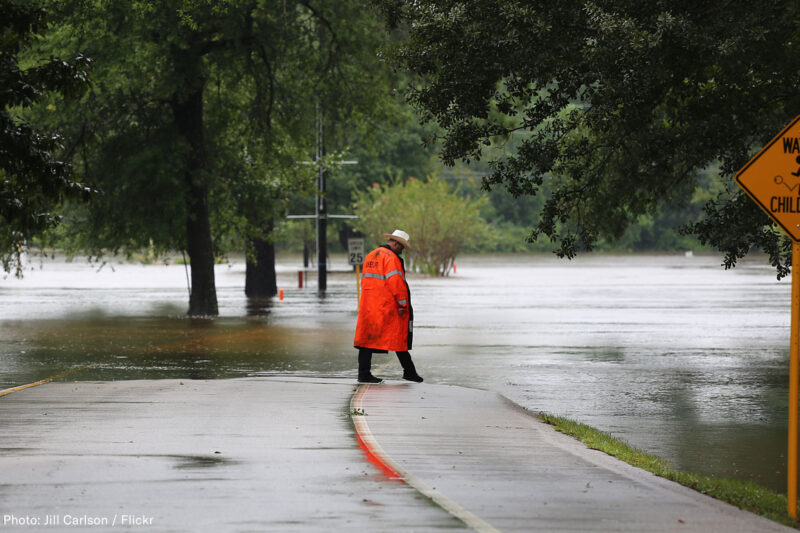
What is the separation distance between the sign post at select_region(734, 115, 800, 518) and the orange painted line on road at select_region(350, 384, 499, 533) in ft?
7.49

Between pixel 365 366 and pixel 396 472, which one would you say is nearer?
pixel 396 472

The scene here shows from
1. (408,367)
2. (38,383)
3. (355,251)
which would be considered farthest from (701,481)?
(355,251)

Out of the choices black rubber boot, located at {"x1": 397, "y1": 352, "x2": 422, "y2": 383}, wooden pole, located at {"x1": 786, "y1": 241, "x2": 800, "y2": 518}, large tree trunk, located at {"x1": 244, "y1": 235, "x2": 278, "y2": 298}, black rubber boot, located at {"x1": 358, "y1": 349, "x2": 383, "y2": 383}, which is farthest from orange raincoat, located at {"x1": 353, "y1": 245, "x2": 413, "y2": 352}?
large tree trunk, located at {"x1": 244, "y1": 235, "x2": 278, "y2": 298}

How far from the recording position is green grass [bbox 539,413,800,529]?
780cm

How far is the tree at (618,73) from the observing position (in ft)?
38.8

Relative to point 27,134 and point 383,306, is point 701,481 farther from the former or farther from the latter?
point 27,134

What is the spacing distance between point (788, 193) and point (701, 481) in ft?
7.47

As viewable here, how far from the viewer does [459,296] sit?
39031mm

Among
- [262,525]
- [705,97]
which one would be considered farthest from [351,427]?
[705,97]

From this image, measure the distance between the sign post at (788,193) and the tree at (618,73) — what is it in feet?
12.1

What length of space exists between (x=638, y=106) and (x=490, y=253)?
8755cm

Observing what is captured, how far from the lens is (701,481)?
344 inches

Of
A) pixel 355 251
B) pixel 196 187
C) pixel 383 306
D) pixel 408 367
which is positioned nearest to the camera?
pixel 383 306

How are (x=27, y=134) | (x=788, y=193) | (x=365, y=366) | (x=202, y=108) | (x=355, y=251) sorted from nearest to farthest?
(x=788, y=193), (x=27, y=134), (x=365, y=366), (x=202, y=108), (x=355, y=251)
